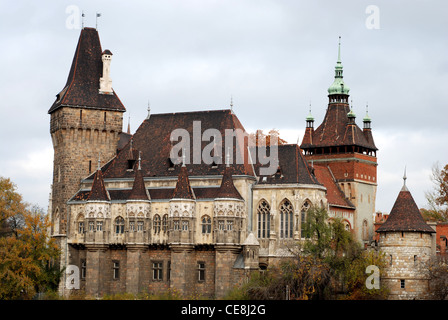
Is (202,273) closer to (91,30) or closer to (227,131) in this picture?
(227,131)

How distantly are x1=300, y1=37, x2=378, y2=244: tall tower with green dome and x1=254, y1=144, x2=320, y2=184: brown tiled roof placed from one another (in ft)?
63.3

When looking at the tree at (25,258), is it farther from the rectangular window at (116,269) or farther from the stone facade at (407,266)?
the stone facade at (407,266)

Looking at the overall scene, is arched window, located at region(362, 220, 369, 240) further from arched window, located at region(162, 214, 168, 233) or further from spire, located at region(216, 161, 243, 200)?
arched window, located at region(162, 214, 168, 233)

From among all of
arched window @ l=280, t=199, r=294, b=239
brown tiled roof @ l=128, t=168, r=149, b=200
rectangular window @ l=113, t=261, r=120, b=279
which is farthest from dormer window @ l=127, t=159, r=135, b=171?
arched window @ l=280, t=199, r=294, b=239

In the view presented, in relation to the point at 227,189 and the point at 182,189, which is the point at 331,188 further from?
the point at 182,189

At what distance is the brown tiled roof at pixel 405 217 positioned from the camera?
92.1 meters

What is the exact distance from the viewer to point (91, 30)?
103812 millimetres

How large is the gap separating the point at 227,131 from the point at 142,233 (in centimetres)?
1077

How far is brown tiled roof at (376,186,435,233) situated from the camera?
92.1 meters

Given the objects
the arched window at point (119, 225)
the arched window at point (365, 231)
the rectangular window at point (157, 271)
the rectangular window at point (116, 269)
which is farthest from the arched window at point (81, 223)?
the arched window at point (365, 231)

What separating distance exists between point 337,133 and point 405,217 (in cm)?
2812

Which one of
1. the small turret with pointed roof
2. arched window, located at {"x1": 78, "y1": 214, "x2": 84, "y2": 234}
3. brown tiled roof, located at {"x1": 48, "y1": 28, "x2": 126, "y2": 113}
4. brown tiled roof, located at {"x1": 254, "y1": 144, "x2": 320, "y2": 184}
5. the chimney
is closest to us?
brown tiled roof, located at {"x1": 254, "y1": 144, "x2": 320, "y2": 184}
